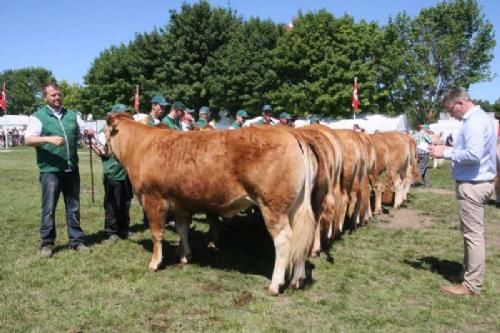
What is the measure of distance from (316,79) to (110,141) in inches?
1342

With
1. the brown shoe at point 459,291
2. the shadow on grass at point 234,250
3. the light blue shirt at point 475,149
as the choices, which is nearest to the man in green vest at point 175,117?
the shadow on grass at point 234,250

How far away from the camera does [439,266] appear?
21.6ft

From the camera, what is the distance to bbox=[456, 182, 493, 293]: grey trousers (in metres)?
5.22

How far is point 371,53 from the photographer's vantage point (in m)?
39.2

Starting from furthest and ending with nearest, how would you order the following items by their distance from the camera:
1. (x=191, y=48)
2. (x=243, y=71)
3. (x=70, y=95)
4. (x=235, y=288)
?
1. (x=70, y=95)
2. (x=191, y=48)
3. (x=243, y=71)
4. (x=235, y=288)

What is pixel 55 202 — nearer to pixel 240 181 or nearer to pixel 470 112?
pixel 240 181

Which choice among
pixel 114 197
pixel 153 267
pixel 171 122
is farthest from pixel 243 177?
pixel 171 122

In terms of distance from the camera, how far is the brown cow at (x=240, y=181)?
5121mm

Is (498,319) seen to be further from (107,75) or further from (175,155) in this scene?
(107,75)

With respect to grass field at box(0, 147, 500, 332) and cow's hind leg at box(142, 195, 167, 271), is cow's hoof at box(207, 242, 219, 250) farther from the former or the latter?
cow's hind leg at box(142, 195, 167, 271)

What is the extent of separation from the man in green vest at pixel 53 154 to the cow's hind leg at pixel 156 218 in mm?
A: 1357

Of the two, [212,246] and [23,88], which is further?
[23,88]

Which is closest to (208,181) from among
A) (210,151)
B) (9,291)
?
(210,151)

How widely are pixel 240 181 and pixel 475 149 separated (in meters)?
2.60
